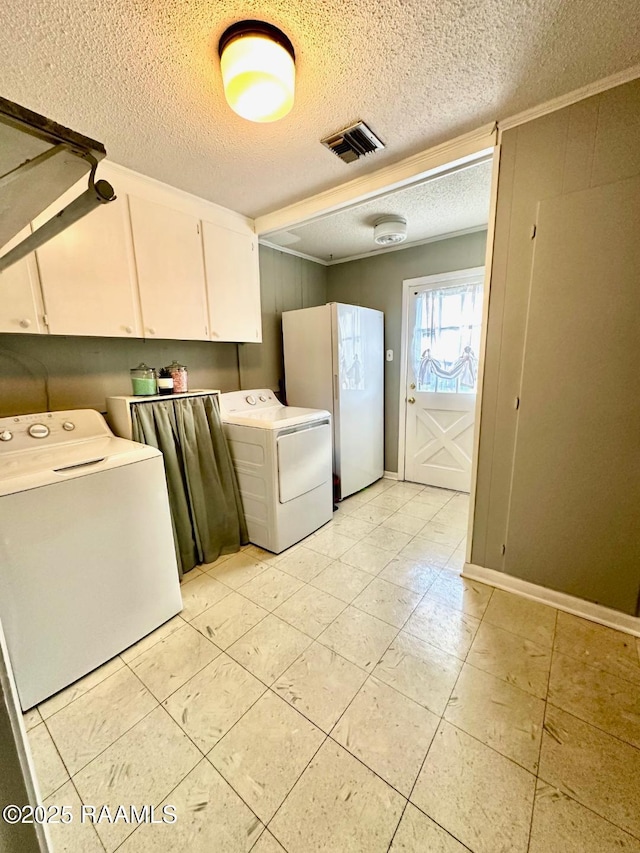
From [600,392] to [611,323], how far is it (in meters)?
0.31

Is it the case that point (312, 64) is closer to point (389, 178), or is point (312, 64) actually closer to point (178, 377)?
point (389, 178)

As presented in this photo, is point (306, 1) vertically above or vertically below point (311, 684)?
above

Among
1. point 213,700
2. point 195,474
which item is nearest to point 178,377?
point 195,474

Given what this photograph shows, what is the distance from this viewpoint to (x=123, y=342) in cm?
218

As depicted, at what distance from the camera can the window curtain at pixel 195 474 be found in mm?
2020

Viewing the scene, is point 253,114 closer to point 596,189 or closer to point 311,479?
point 596,189

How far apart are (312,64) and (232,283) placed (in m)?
1.39

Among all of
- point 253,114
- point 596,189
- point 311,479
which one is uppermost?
point 253,114

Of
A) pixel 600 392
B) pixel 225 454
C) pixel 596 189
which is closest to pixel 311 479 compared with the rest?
pixel 225 454

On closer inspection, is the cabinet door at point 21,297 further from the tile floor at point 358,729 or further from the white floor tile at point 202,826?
the white floor tile at point 202,826

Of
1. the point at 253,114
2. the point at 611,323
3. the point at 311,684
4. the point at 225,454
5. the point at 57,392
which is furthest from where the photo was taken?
the point at 225,454

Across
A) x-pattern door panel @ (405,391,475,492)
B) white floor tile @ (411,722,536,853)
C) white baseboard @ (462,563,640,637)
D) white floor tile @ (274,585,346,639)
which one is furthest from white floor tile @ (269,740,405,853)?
x-pattern door panel @ (405,391,475,492)

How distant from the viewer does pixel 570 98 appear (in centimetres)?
146

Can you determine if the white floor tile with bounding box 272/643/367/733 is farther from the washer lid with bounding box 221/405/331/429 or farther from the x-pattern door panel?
the x-pattern door panel
